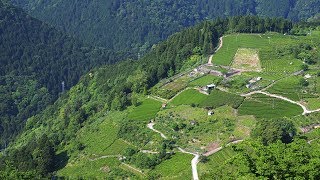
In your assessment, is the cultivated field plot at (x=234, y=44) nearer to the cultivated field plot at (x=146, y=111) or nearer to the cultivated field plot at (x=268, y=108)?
the cultivated field plot at (x=146, y=111)

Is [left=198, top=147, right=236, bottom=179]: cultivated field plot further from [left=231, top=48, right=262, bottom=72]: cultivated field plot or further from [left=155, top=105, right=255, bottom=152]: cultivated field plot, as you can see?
[left=231, top=48, right=262, bottom=72]: cultivated field plot

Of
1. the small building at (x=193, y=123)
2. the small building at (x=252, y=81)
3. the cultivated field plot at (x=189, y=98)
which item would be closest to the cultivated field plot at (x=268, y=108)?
the small building at (x=252, y=81)

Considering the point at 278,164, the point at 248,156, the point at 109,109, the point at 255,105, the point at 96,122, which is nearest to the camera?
the point at 278,164

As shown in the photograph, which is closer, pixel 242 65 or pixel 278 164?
pixel 278 164

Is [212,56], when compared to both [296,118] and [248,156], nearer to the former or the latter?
[296,118]

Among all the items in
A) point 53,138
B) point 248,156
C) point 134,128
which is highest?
point 248,156

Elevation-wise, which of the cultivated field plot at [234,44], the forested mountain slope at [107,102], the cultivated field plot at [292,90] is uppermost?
the cultivated field plot at [234,44]

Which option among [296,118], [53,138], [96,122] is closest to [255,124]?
[296,118]
